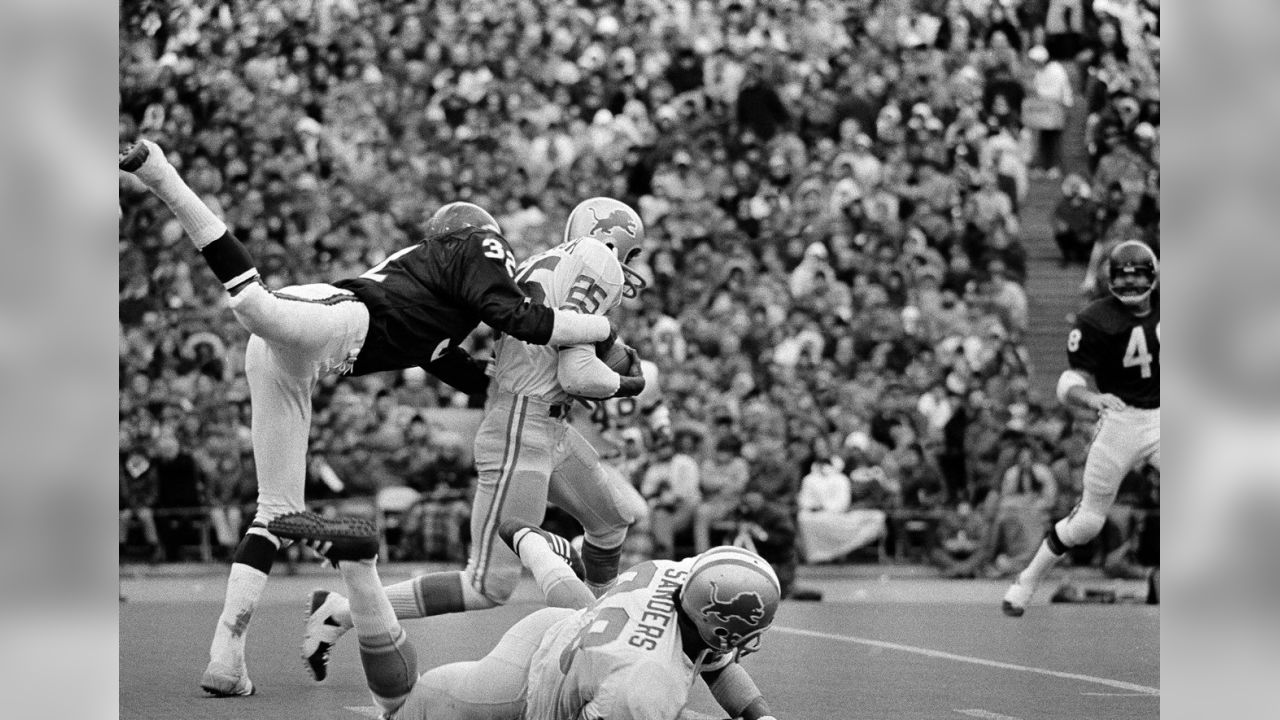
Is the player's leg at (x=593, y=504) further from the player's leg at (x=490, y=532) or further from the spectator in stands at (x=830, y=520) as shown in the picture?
the spectator in stands at (x=830, y=520)

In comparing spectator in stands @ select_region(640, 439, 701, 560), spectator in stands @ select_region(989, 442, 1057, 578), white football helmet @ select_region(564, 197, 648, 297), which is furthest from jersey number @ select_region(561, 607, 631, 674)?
spectator in stands @ select_region(989, 442, 1057, 578)

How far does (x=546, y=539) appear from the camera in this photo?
5.87 m

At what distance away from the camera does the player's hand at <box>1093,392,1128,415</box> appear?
8.89m

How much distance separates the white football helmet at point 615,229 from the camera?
264 inches

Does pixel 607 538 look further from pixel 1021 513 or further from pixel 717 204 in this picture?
pixel 717 204

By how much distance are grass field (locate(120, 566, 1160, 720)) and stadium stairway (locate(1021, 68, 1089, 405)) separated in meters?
4.16

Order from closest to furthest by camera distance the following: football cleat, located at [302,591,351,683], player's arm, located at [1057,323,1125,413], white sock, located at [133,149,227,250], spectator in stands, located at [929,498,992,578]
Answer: white sock, located at [133,149,227,250]
football cleat, located at [302,591,351,683]
player's arm, located at [1057,323,1125,413]
spectator in stands, located at [929,498,992,578]

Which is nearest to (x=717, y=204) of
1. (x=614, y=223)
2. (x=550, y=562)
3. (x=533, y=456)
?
(x=614, y=223)

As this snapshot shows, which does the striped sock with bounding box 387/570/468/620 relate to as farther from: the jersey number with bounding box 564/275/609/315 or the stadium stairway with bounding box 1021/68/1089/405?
the stadium stairway with bounding box 1021/68/1089/405

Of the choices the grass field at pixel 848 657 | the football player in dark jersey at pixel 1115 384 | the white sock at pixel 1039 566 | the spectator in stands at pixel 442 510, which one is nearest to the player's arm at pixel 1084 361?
the football player in dark jersey at pixel 1115 384

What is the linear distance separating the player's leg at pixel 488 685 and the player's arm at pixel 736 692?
0.43m

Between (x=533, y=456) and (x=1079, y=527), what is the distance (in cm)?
357

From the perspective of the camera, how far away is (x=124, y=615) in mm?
10367
